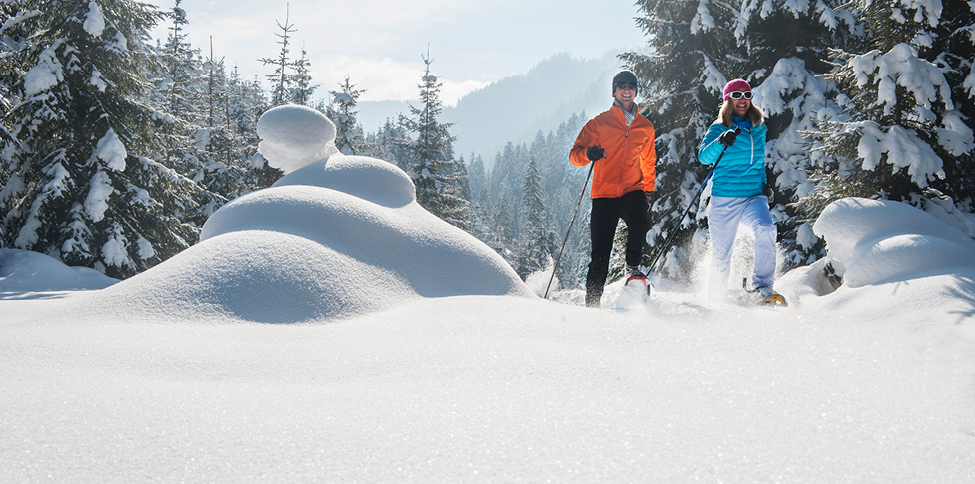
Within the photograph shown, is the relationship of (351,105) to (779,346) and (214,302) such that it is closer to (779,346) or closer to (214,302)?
(214,302)

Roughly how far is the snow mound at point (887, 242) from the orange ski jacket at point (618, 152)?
187cm

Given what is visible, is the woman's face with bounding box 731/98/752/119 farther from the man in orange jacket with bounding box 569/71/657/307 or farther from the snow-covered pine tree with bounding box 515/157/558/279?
the snow-covered pine tree with bounding box 515/157/558/279

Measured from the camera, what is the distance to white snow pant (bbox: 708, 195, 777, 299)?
4523 mm

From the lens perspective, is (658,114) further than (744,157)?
Yes

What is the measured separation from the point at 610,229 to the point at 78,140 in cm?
1324

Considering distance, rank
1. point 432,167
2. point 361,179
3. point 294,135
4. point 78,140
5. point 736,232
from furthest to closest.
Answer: point 432,167 → point 78,140 → point 294,135 → point 361,179 → point 736,232

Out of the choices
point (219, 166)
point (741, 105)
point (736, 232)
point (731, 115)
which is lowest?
point (736, 232)

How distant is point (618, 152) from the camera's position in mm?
5191

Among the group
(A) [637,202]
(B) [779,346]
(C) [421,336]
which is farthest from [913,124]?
(C) [421,336]

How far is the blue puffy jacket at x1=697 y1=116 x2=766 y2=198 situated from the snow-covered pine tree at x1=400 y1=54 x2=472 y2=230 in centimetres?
1574

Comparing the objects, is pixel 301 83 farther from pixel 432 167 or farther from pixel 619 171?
pixel 619 171

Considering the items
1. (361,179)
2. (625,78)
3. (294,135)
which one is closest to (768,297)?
(625,78)

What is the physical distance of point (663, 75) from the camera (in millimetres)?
11797

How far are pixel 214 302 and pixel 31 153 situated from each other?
Answer: 481 inches
